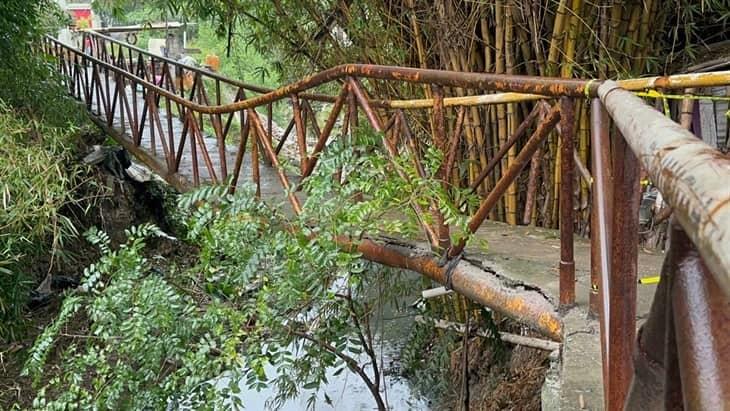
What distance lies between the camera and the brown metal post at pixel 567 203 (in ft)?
5.13

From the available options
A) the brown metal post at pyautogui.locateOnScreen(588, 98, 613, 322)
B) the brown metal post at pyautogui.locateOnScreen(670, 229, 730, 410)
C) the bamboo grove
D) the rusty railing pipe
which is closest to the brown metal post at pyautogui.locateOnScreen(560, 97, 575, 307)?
the brown metal post at pyautogui.locateOnScreen(588, 98, 613, 322)

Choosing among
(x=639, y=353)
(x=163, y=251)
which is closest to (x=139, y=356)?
(x=639, y=353)

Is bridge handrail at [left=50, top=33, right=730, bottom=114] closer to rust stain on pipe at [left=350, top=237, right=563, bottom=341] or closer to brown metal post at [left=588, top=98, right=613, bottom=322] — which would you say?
brown metal post at [left=588, top=98, right=613, bottom=322]

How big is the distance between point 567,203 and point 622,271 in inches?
28.7

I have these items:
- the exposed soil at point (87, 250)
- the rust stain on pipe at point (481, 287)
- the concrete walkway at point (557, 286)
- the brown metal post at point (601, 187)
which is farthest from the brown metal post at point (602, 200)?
the exposed soil at point (87, 250)

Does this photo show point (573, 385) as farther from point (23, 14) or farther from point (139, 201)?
point (139, 201)

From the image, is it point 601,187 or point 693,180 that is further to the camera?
point 601,187

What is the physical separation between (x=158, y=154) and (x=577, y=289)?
367cm

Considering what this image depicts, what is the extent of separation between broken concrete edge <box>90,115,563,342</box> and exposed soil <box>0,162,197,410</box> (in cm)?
193

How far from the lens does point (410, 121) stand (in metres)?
3.39

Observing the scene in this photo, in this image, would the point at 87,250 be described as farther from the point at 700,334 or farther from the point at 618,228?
the point at 700,334

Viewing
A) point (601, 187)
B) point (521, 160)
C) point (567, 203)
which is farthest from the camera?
point (521, 160)

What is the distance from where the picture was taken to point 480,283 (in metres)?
1.93

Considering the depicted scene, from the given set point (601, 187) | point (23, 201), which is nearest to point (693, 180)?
point (601, 187)
